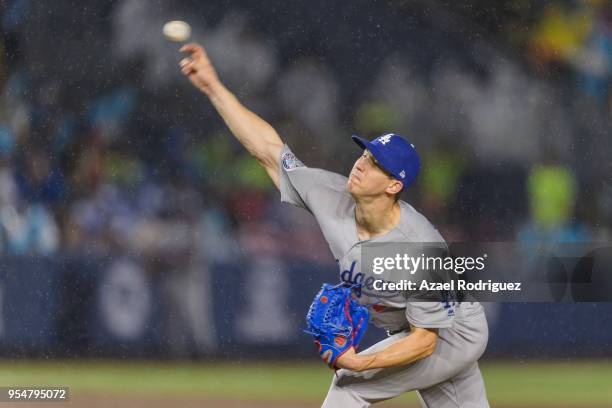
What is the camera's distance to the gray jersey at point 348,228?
3908 mm

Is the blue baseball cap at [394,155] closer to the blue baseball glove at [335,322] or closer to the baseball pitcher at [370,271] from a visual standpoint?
the baseball pitcher at [370,271]

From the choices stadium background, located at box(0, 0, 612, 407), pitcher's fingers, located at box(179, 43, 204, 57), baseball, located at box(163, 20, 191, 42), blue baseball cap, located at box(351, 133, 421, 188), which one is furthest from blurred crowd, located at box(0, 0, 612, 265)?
pitcher's fingers, located at box(179, 43, 204, 57)

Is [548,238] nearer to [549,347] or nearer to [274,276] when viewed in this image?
[549,347]

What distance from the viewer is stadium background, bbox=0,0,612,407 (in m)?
7.54

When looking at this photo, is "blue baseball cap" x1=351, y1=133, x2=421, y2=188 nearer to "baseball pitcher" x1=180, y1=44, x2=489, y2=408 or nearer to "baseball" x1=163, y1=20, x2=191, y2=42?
"baseball pitcher" x1=180, y1=44, x2=489, y2=408

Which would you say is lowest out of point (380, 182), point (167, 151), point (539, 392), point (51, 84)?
point (539, 392)

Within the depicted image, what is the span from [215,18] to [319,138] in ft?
4.61

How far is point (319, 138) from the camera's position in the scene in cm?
813

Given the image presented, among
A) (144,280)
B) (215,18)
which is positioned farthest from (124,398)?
(215,18)

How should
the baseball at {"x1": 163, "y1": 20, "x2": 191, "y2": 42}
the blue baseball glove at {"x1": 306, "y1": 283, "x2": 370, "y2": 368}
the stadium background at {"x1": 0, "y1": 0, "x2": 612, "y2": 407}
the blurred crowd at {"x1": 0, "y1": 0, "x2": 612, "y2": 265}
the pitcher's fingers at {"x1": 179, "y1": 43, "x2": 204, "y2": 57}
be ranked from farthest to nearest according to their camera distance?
1. the blurred crowd at {"x1": 0, "y1": 0, "x2": 612, "y2": 265}
2. the stadium background at {"x1": 0, "y1": 0, "x2": 612, "y2": 407}
3. the baseball at {"x1": 163, "y1": 20, "x2": 191, "y2": 42}
4. the pitcher's fingers at {"x1": 179, "y1": 43, "x2": 204, "y2": 57}
5. the blue baseball glove at {"x1": 306, "y1": 283, "x2": 370, "y2": 368}

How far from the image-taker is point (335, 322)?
373cm

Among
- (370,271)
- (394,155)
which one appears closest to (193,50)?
(394,155)

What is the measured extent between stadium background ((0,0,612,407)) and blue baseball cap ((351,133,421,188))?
348cm

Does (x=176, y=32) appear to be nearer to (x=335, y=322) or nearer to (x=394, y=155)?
(x=394, y=155)
